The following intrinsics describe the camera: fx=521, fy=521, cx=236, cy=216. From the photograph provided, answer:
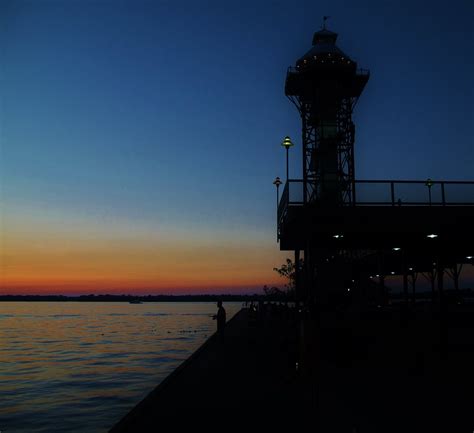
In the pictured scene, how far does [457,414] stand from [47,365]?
2672cm

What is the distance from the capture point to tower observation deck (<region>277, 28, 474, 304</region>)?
19.6 meters

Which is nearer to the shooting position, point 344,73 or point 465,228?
point 465,228

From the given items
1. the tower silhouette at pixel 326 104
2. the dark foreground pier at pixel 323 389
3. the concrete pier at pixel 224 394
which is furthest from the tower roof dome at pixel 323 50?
the concrete pier at pixel 224 394

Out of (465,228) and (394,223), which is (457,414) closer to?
(394,223)

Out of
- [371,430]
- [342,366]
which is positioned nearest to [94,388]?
[342,366]

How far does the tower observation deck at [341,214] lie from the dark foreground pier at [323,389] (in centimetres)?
415

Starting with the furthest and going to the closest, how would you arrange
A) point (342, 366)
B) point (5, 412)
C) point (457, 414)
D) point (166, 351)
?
point (166, 351)
point (5, 412)
point (342, 366)
point (457, 414)

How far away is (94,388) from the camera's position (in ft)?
72.5

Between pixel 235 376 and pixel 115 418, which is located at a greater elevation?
pixel 235 376

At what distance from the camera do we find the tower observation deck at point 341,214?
19.6m

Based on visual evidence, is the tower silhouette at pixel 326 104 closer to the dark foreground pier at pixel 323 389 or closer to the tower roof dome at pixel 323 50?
the tower roof dome at pixel 323 50

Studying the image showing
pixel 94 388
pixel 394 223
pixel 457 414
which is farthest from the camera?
pixel 94 388

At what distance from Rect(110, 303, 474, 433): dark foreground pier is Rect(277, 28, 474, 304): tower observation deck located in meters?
4.15

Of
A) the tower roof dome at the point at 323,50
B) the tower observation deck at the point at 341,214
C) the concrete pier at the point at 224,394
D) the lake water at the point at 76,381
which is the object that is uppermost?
the tower roof dome at the point at 323,50
